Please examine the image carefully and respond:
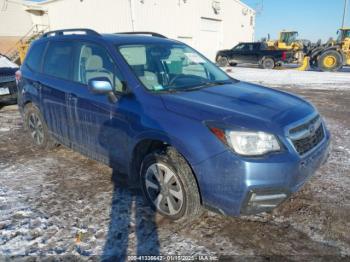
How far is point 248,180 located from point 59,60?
10.3ft

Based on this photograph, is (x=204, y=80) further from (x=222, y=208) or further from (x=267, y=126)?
(x=222, y=208)

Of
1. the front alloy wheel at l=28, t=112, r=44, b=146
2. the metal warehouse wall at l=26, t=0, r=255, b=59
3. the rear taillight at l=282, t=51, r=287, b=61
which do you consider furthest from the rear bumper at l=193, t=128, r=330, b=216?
the rear taillight at l=282, t=51, r=287, b=61

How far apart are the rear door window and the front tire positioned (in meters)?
1.78

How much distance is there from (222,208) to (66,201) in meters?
1.85

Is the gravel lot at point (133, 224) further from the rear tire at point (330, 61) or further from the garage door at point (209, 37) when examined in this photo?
the garage door at point (209, 37)

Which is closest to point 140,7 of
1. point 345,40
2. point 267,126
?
point 345,40

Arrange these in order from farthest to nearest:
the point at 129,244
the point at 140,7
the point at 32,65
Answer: the point at 140,7, the point at 32,65, the point at 129,244

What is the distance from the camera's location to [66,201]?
11.4 ft

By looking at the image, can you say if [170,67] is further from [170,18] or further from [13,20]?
[13,20]

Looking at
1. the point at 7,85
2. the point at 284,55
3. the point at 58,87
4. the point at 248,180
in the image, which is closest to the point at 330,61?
the point at 284,55

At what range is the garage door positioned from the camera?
26.7m

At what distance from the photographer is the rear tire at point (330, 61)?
19609 millimetres

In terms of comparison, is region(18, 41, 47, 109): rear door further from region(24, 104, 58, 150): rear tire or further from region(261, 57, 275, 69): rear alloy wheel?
region(261, 57, 275, 69): rear alloy wheel

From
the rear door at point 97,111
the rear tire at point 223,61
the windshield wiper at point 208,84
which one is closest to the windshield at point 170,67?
the windshield wiper at point 208,84
